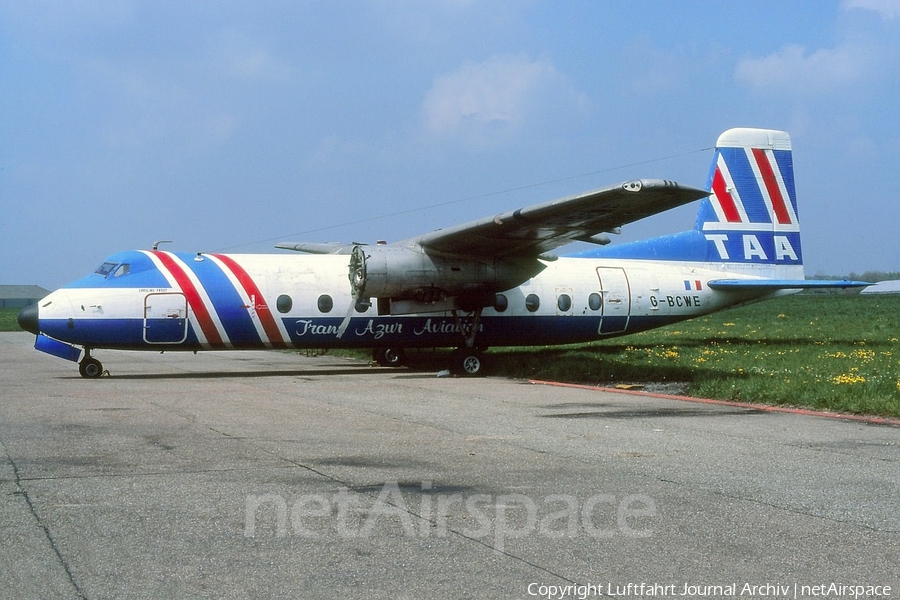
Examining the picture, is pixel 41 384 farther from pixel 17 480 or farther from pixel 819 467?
pixel 819 467

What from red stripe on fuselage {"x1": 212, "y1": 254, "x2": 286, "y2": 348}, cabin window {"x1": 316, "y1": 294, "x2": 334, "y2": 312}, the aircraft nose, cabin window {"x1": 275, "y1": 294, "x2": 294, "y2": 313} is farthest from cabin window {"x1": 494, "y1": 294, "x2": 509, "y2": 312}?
the aircraft nose

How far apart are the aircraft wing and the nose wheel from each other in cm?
678

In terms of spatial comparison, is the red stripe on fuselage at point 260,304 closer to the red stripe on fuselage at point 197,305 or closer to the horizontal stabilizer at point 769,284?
the red stripe on fuselage at point 197,305

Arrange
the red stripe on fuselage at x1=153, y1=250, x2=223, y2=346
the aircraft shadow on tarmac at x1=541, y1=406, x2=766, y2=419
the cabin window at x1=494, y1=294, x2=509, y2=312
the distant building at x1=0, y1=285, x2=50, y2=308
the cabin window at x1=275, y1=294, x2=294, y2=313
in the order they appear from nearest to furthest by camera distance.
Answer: the aircraft shadow on tarmac at x1=541, y1=406, x2=766, y2=419 < the red stripe on fuselage at x1=153, y1=250, x2=223, y2=346 < the cabin window at x1=275, y1=294, x2=294, y2=313 < the cabin window at x1=494, y1=294, x2=509, y2=312 < the distant building at x1=0, y1=285, x2=50, y2=308

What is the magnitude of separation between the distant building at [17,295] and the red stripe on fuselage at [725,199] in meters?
161

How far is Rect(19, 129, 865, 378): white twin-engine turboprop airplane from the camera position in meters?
18.4

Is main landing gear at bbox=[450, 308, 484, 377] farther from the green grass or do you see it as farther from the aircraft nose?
the aircraft nose

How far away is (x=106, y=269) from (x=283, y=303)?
361cm

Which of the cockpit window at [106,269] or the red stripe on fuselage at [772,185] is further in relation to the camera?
the red stripe on fuselage at [772,185]

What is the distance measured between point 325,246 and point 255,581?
21034 millimetres

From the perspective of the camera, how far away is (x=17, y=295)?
551 feet

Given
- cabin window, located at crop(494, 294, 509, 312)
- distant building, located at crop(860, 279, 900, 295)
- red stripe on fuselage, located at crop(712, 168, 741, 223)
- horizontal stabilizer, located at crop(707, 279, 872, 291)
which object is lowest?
cabin window, located at crop(494, 294, 509, 312)

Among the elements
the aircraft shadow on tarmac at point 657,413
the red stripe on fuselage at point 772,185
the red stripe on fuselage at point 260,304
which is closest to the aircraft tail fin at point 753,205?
the red stripe on fuselage at point 772,185

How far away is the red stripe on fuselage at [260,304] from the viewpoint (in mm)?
19141
